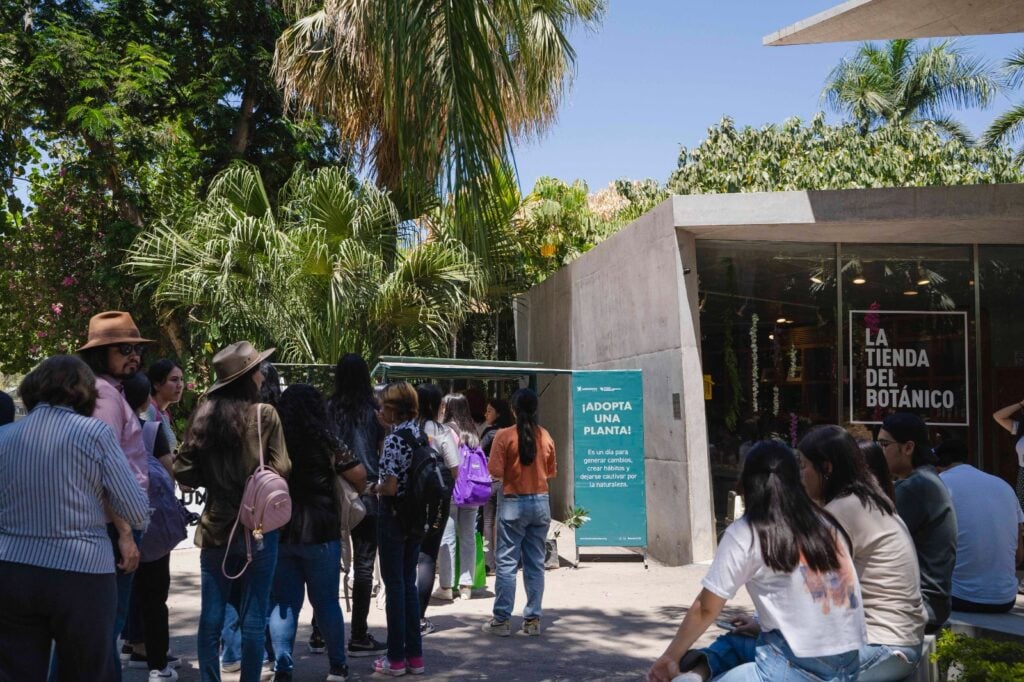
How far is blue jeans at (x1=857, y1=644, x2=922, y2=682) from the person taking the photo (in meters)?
3.77

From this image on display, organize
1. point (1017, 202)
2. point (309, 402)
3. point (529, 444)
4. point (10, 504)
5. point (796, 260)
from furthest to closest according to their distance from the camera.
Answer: point (796, 260) → point (1017, 202) → point (529, 444) → point (309, 402) → point (10, 504)

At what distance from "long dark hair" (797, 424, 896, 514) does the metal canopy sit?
5389mm

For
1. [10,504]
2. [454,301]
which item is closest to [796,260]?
[454,301]

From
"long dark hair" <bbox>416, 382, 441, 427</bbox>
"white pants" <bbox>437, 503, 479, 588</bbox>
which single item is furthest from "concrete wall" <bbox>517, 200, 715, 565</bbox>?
"long dark hair" <bbox>416, 382, 441, 427</bbox>

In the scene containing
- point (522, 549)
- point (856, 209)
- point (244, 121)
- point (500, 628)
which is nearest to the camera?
point (500, 628)

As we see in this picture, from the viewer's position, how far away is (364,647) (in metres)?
6.71

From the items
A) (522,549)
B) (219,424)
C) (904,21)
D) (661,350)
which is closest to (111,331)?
(219,424)

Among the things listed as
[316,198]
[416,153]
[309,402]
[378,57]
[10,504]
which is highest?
[316,198]

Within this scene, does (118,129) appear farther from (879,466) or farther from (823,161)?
(823,161)

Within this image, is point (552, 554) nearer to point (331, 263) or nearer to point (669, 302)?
point (669, 302)

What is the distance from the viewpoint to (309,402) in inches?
217

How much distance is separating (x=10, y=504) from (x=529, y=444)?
4238 millimetres

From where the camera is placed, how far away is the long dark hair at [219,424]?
4.99m

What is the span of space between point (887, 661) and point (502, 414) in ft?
22.9
